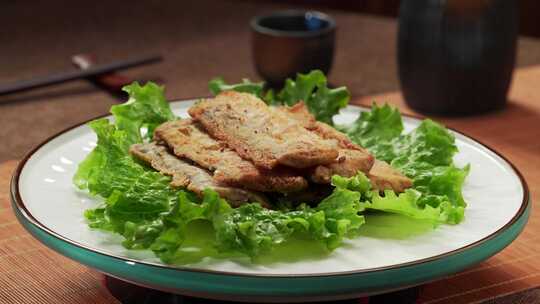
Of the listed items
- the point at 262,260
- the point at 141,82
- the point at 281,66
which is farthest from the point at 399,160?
the point at 141,82

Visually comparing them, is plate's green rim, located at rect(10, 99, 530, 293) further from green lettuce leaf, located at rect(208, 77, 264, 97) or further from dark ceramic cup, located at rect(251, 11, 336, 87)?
dark ceramic cup, located at rect(251, 11, 336, 87)

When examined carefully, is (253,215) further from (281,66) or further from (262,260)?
(281,66)

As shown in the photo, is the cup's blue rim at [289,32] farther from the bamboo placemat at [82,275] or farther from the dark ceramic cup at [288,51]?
the bamboo placemat at [82,275]

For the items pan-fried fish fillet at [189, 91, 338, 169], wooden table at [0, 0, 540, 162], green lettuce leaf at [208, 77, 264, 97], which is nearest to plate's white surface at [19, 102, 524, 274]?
pan-fried fish fillet at [189, 91, 338, 169]

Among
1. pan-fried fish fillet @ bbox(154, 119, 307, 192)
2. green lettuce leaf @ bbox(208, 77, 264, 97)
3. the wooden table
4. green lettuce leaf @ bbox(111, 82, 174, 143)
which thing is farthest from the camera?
the wooden table

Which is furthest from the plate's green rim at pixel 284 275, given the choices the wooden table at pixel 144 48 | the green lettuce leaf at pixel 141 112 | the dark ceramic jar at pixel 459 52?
the dark ceramic jar at pixel 459 52

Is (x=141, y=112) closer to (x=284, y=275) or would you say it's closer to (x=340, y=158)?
(x=340, y=158)
